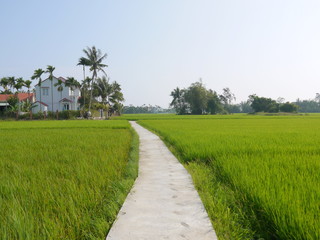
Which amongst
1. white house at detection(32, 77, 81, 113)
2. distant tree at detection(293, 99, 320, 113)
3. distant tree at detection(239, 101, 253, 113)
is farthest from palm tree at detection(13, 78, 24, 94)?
distant tree at detection(293, 99, 320, 113)

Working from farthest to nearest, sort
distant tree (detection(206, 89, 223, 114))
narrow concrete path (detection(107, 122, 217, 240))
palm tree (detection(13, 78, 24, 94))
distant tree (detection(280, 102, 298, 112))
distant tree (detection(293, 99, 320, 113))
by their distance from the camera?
distant tree (detection(293, 99, 320, 113)) < distant tree (detection(206, 89, 223, 114)) < distant tree (detection(280, 102, 298, 112)) < palm tree (detection(13, 78, 24, 94)) < narrow concrete path (detection(107, 122, 217, 240))

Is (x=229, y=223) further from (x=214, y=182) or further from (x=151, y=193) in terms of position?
(x=214, y=182)

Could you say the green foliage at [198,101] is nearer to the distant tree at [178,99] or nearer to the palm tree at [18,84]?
the distant tree at [178,99]

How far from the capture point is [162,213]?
2.73m

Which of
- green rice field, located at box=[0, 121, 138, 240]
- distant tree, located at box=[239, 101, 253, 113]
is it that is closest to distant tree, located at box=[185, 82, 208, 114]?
distant tree, located at box=[239, 101, 253, 113]

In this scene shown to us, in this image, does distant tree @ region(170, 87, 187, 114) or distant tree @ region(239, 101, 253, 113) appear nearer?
distant tree @ region(170, 87, 187, 114)

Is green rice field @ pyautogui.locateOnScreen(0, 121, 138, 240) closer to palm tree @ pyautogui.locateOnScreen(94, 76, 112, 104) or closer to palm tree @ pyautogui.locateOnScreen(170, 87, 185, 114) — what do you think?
palm tree @ pyautogui.locateOnScreen(94, 76, 112, 104)

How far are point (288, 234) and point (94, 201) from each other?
2.08 metres

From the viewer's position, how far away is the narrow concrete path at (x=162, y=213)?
2256 millimetres

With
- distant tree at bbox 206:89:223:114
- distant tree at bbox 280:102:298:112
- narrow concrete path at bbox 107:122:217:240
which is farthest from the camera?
distant tree at bbox 206:89:223:114

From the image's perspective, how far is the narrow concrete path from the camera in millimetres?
2256

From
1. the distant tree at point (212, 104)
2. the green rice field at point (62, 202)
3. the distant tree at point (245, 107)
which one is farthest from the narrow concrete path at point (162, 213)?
the distant tree at point (245, 107)

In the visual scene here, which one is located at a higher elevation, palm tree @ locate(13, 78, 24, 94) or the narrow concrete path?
palm tree @ locate(13, 78, 24, 94)

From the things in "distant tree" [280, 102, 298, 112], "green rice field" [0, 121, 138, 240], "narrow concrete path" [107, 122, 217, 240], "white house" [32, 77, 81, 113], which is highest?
"white house" [32, 77, 81, 113]
